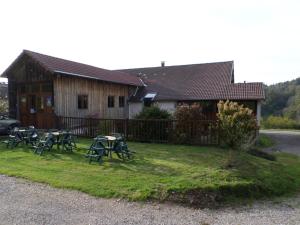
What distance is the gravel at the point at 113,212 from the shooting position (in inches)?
178

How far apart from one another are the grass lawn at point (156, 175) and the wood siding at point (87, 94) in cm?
696

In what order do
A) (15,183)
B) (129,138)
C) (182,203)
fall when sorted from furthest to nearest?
(129,138), (15,183), (182,203)

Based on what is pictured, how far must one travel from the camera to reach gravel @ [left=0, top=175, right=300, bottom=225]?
178 inches

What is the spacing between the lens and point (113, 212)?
189 inches

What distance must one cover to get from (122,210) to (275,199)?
341 centimetres

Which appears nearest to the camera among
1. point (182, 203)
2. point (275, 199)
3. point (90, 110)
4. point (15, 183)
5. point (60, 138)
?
point (182, 203)

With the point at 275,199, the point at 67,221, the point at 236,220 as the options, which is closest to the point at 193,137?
the point at 275,199

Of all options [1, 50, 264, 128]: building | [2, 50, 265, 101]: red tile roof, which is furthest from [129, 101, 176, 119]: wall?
[2, 50, 265, 101]: red tile roof

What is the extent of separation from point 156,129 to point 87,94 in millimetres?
7405

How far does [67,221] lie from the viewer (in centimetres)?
444

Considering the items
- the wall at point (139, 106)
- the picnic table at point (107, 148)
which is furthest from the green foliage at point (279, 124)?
the picnic table at point (107, 148)

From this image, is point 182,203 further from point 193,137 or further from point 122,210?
point 193,137

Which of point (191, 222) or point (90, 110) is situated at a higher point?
point (90, 110)

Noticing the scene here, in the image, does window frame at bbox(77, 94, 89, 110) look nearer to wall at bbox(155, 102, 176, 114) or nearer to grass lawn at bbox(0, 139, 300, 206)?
wall at bbox(155, 102, 176, 114)
